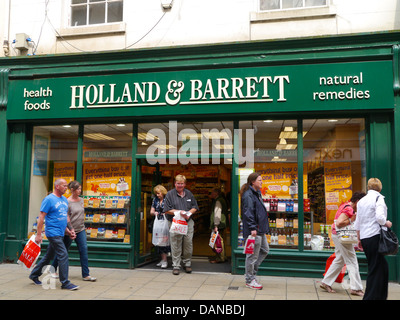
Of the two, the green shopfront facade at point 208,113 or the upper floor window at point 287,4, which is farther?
the upper floor window at point 287,4

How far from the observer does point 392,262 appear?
6727 millimetres

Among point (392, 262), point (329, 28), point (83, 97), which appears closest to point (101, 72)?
point (83, 97)

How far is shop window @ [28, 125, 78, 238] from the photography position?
Result: 8.59 meters

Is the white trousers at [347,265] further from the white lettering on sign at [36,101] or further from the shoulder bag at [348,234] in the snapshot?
the white lettering on sign at [36,101]

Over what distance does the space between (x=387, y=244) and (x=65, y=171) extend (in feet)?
22.2

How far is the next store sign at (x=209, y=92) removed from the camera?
7062 mm

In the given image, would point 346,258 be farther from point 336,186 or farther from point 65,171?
point 65,171

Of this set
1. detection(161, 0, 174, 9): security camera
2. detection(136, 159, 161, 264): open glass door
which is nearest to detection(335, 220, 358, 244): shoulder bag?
detection(136, 159, 161, 264): open glass door

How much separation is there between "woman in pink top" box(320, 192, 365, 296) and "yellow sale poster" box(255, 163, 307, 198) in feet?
5.11

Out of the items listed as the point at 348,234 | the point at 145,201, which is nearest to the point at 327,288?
the point at 348,234

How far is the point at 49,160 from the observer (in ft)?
29.0

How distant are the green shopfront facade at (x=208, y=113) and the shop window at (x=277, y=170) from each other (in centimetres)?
3

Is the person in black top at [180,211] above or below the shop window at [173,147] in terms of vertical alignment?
below

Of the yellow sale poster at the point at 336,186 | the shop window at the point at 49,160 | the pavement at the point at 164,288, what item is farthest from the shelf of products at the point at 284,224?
the shop window at the point at 49,160
